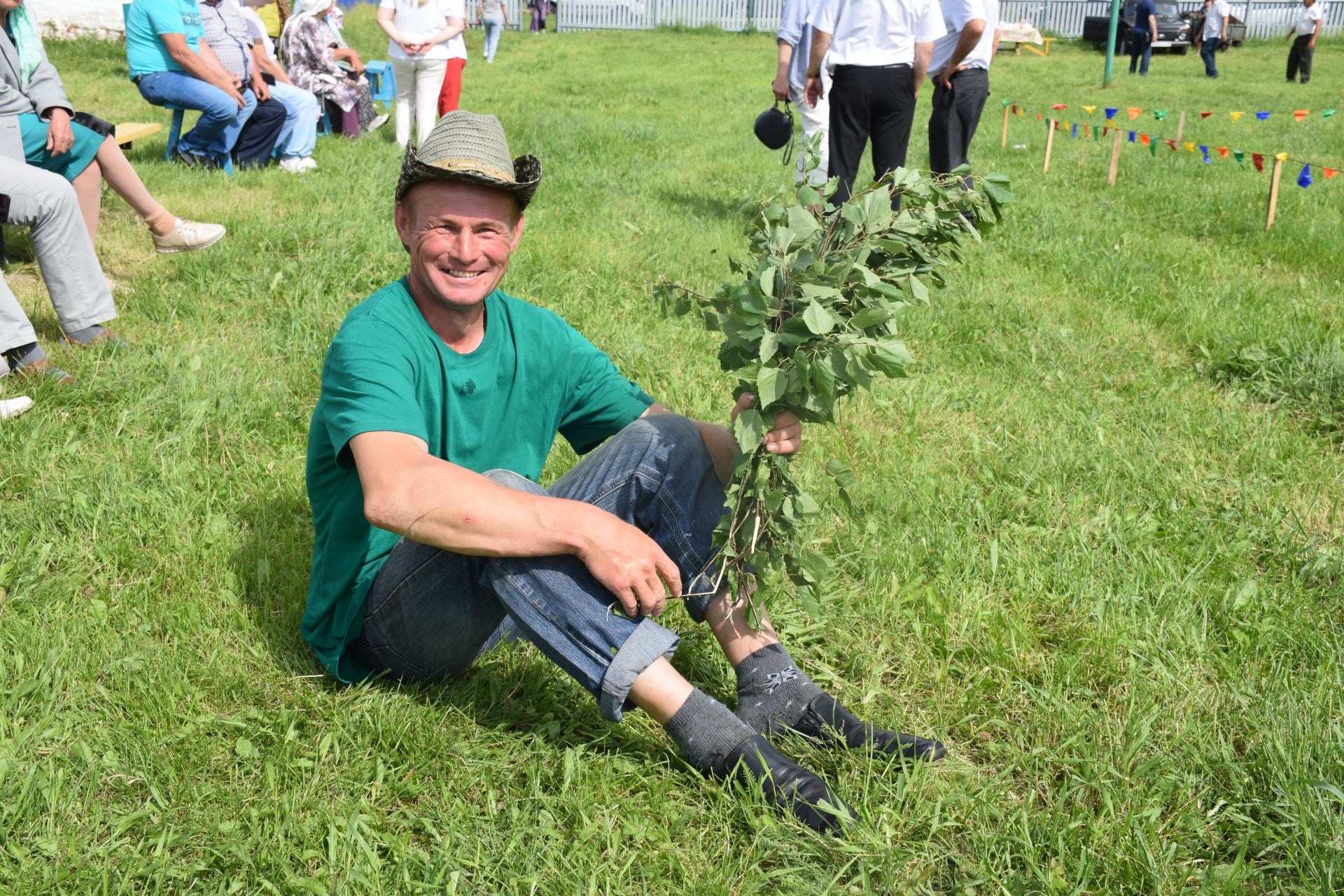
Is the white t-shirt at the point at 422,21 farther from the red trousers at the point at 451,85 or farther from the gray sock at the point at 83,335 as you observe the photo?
the gray sock at the point at 83,335

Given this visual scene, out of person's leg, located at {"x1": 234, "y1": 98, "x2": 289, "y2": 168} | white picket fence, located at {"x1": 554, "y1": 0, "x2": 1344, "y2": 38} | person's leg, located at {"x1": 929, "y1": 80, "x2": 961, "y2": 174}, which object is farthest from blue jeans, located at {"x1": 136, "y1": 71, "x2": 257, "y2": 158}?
white picket fence, located at {"x1": 554, "y1": 0, "x2": 1344, "y2": 38}

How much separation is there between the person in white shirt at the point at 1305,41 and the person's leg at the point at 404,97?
19.0 metres

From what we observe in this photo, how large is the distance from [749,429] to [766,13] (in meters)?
35.9

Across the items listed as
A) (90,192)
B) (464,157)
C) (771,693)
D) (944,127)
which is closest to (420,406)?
(464,157)

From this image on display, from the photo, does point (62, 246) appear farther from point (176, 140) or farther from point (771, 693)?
point (176, 140)

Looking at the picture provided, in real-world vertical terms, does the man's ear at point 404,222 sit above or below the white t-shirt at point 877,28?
below

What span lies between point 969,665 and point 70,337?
13.1 feet

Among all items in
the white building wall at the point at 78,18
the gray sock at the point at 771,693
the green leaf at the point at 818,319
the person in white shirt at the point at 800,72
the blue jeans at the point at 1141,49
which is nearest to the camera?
the green leaf at the point at 818,319

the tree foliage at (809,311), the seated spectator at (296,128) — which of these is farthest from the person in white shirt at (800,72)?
the tree foliage at (809,311)

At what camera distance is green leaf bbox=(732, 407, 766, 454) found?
7.19 feet

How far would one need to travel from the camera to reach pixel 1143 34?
24062 mm

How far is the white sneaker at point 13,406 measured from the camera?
3.99 m

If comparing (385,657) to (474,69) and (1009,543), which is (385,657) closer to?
(1009,543)

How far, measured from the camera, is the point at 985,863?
222cm
